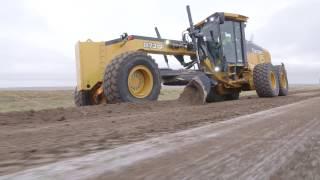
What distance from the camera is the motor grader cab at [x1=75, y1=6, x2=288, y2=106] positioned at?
1128 centimetres

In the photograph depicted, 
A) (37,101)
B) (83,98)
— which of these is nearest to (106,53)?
(83,98)

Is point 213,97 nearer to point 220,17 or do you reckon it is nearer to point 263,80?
point 263,80

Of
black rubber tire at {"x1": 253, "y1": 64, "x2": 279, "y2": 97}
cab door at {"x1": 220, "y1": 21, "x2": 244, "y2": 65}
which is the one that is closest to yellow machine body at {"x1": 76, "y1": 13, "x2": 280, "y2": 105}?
cab door at {"x1": 220, "y1": 21, "x2": 244, "y2": 65}

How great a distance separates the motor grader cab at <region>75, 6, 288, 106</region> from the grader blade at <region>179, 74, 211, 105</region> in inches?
1.0

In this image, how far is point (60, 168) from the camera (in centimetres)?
289

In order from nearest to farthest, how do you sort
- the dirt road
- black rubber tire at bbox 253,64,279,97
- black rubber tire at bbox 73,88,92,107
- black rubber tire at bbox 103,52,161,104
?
the dirt road < black rubber tire at bbox 103,52,161,104 < black rubber tire at bbox 73,88,92,107 < black rubber tire at bbox 253,64,279,97

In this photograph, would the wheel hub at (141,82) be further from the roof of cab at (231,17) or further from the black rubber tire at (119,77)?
the roof of cab at (231,17)

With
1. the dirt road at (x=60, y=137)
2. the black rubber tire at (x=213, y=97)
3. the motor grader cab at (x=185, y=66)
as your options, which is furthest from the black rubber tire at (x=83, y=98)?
the black rubber tire at (x=213, y=97)

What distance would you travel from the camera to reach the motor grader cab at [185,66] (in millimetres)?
11281

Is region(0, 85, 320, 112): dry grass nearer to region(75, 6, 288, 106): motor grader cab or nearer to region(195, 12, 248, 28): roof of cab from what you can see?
region(75, 6, 288, 106): motor grader cab

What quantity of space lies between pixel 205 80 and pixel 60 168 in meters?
10.2

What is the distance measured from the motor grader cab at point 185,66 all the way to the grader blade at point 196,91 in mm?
26

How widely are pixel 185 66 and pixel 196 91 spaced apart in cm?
191

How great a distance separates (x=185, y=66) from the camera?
1448 centimetres
